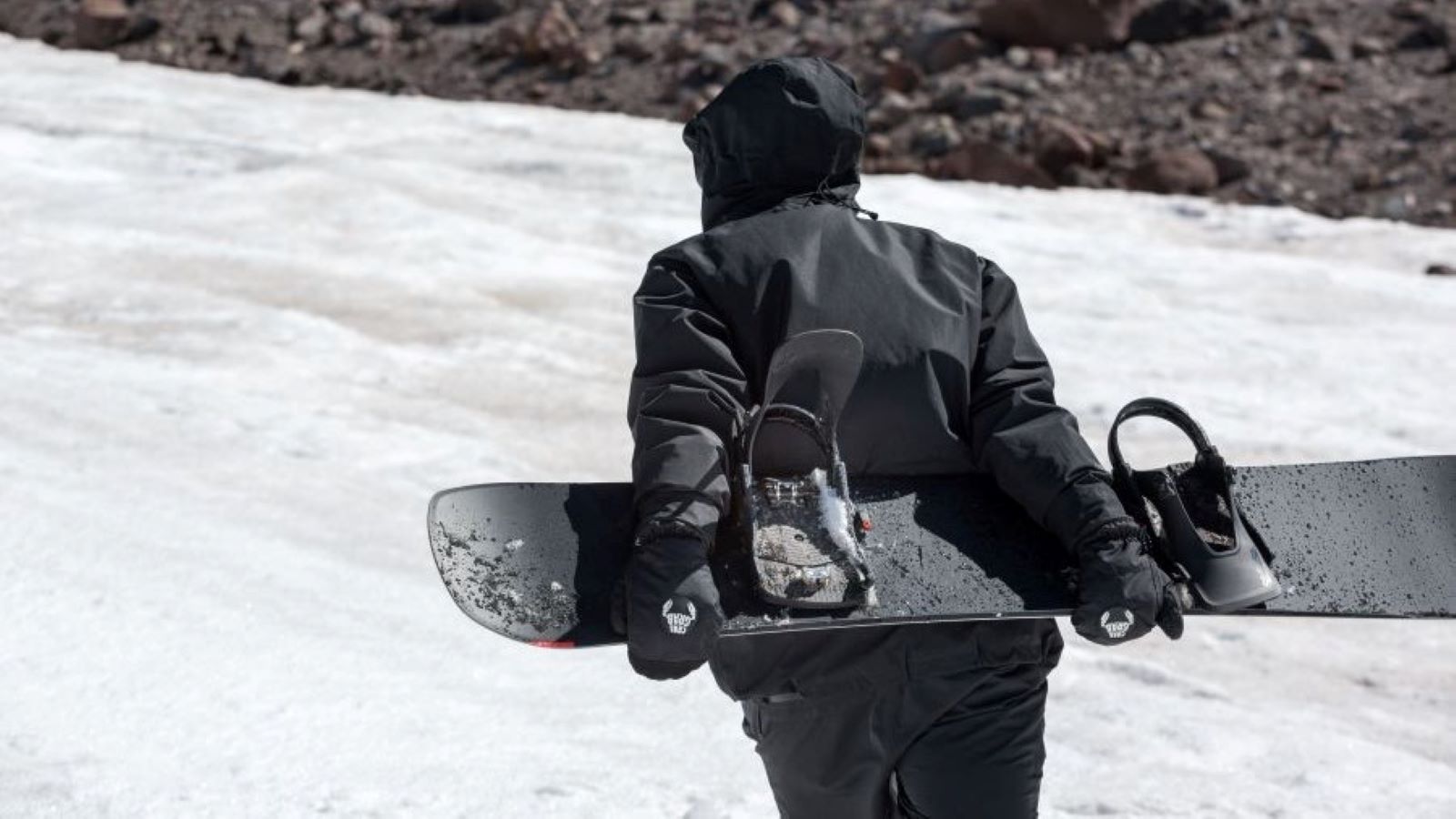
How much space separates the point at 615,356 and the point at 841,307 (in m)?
5.77

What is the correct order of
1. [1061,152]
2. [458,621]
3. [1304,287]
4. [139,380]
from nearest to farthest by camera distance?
[458,621]
[139,380]
[1304,287]
[1061,152]

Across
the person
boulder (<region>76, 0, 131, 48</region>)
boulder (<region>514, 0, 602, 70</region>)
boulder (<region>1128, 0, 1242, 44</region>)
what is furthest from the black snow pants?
boulder (<region>76, 0, 131, 48</region>)

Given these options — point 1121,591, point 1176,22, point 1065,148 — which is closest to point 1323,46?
point 1176,22

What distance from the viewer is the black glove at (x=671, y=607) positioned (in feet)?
7.52

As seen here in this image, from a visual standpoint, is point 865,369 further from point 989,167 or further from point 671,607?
point 989,167

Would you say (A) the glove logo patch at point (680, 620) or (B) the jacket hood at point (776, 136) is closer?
(A) the glove logo patch at point (680, 620)

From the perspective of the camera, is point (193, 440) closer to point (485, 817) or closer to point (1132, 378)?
point (485, 817)

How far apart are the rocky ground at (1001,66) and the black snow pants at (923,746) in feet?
31.6

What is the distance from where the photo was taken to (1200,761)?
15.6 ft

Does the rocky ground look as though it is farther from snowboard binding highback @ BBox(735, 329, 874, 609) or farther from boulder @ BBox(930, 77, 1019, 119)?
snowboard binding highback @ BBox(735, 329, 874, 609)

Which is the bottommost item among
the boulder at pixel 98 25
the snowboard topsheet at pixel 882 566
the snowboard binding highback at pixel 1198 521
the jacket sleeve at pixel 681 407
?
the boulder at pixel 98 25

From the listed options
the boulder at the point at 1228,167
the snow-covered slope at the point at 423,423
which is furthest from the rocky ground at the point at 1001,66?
the snow-covered slope at the point at 423,423

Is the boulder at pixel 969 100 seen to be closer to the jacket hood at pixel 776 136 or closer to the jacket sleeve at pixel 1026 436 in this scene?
the jacket hood at pixel 776 136

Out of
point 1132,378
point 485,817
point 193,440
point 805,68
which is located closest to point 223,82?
point 193,440
